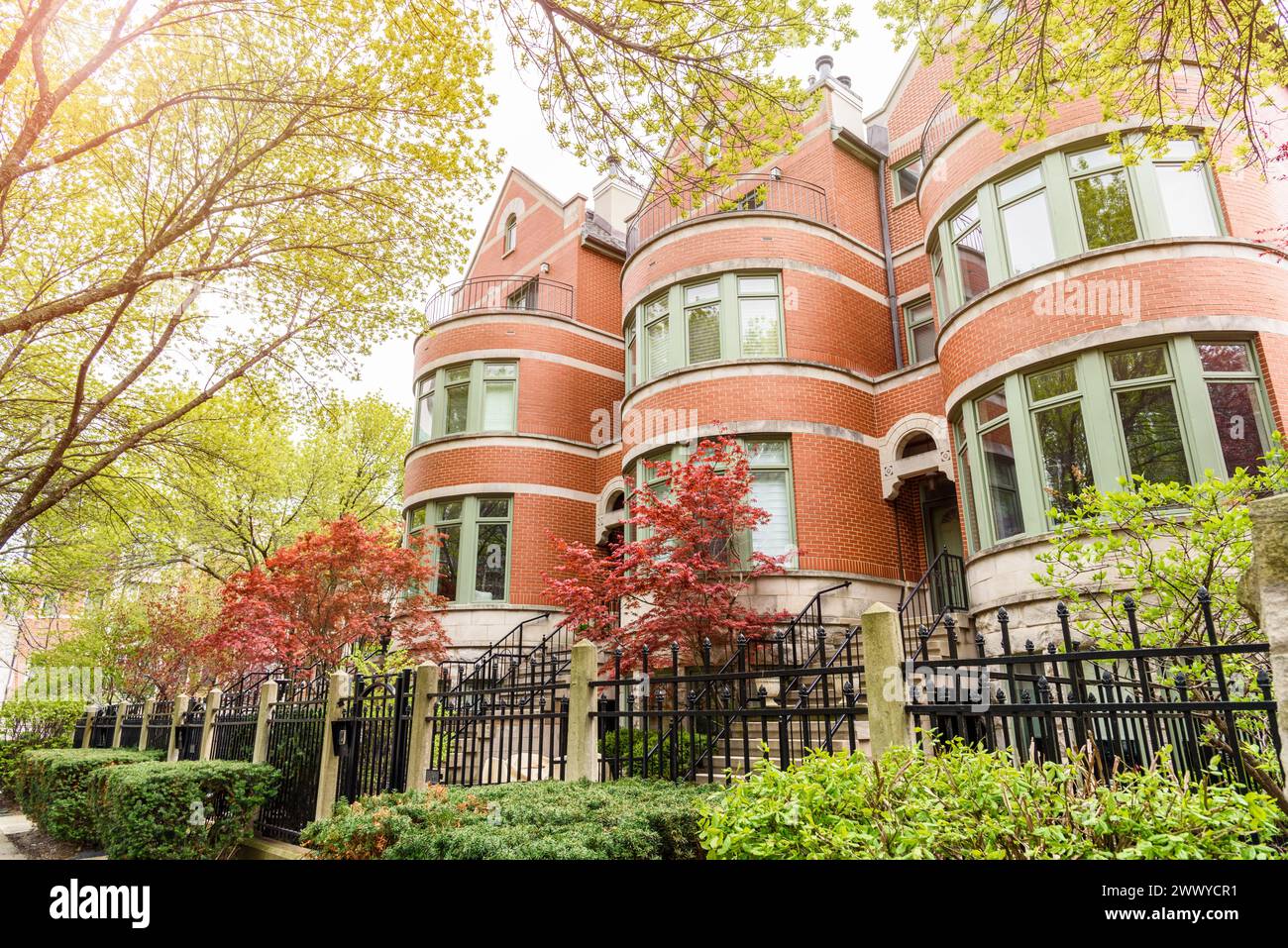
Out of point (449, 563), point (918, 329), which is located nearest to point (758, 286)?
point (918, 329)

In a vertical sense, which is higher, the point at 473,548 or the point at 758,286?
the point at 758,286

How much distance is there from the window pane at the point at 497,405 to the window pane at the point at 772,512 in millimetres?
7481

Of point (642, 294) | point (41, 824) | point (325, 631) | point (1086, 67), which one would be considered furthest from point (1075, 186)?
point (41, 824)

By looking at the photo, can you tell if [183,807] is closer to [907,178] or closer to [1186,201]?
[1186,201]

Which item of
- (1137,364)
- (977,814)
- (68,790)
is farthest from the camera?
(68,790)

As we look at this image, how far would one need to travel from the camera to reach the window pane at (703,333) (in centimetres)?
1477

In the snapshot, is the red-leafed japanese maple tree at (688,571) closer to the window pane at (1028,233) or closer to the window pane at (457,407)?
the window pane at (1028,233)

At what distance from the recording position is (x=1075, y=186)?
10.8 metres

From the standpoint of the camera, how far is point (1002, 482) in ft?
36.2

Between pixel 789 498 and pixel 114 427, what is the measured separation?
1090cm

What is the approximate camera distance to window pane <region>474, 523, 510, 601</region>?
57.4 ft

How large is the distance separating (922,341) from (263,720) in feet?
44.5

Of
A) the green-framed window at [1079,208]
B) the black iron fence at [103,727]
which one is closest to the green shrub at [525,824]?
the green-framed window at [1079,208]

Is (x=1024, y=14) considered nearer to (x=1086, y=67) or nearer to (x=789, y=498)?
(x=1086, y=67)
